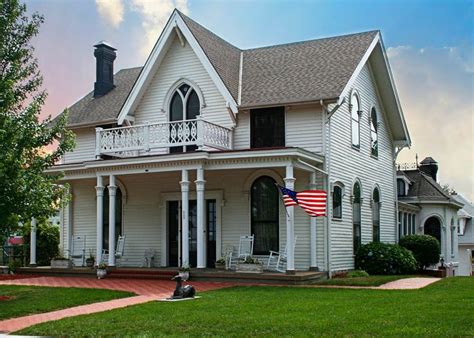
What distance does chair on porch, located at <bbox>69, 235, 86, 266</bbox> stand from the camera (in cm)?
2460

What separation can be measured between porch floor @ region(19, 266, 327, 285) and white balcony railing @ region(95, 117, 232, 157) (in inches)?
153

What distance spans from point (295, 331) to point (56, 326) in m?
4.33

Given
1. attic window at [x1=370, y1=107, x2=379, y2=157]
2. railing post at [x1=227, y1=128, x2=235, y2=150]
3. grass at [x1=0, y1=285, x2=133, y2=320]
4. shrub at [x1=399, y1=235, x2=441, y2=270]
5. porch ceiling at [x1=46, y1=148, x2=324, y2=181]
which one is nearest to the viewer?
grass at [x1=0, y1=285, x2=133, y2=320]

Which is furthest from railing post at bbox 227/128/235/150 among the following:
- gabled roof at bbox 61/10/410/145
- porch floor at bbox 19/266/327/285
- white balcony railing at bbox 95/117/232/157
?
porch floor at bbox 19/266/327/285

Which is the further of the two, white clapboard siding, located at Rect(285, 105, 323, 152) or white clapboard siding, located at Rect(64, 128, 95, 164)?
white clapboard siding, located at Rect(64, 128, 95, 164)

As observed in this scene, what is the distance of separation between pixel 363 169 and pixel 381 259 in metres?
3.78

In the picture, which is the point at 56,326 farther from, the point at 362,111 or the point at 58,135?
the point at 362,111

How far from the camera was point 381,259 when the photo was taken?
23297 millimetres

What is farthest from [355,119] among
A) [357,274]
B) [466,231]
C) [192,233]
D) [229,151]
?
[466,231]

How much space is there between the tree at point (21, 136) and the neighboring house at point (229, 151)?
4.86m

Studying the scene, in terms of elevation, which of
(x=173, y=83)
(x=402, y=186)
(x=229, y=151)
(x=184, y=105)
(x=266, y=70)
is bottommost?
(x=402, y=186)

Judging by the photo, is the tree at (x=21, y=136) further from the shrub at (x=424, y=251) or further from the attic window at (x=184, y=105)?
the shrub at (x=424, y=251)

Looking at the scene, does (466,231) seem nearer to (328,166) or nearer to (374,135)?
(374,135)

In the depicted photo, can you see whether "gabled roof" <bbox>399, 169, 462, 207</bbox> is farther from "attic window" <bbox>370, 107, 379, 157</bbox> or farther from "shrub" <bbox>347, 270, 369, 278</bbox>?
"shrub" <bbox>347, 270, 369, 278</bbox>
